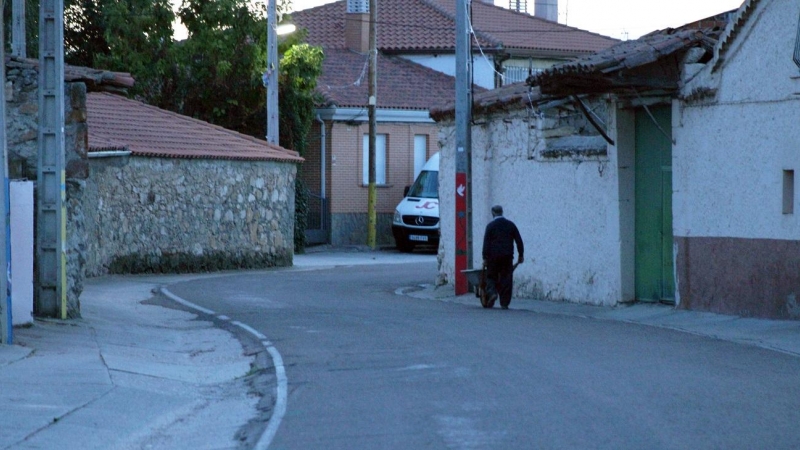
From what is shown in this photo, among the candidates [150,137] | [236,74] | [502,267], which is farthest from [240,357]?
[236,74]

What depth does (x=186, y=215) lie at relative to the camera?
95.8 feet

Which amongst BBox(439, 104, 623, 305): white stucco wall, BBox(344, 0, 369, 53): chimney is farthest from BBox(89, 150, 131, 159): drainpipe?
BBox(344, 0, 369, 53): chimney

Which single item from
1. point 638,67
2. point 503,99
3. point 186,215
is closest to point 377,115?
point 186,215

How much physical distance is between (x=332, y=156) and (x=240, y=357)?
26979mm

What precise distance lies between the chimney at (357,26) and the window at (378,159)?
18.5 feet

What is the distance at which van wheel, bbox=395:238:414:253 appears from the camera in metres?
38.7

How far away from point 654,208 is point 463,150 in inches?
197

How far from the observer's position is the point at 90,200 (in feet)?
83.6

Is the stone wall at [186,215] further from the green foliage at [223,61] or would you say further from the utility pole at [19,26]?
the green foliage at [223,61]

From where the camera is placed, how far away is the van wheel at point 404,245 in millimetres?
38656

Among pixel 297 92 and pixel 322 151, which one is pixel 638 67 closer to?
pixel 297 92

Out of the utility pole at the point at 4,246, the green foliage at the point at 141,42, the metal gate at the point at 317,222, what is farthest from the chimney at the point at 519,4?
the utility pole at the point at 4,246

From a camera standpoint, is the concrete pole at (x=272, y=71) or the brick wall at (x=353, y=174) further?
the brick wall at (x=353, y=174)

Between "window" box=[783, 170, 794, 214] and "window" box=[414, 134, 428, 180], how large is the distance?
2707 centimetres
